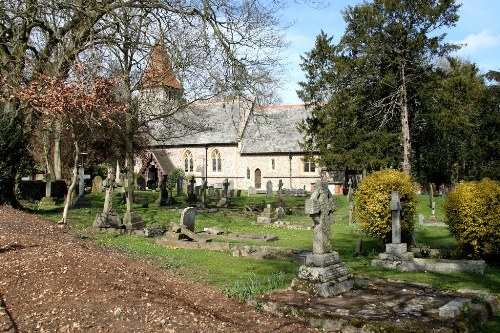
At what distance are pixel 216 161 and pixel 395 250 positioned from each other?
129 ft

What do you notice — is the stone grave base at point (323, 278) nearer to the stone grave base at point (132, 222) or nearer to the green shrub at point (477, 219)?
the green shrub at point (477, 219)

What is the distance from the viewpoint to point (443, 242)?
1619 centimetres

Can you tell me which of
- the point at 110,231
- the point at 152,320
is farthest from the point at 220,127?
the point at 152,320

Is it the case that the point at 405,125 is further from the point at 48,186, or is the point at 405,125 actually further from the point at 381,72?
the point at 48,186

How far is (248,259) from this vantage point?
11.8 m

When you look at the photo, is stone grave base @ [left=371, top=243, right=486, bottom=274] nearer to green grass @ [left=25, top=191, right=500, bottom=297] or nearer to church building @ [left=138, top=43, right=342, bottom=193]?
green grass @ [left=25, top=191, right=500, bottom=297]

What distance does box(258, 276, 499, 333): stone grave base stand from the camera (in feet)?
21.0

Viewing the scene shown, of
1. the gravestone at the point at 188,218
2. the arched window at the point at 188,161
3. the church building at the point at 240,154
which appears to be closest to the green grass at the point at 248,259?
the gravestone at the point at 188,218

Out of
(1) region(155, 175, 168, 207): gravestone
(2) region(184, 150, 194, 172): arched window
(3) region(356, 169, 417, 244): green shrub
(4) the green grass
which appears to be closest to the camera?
(4) the green grass

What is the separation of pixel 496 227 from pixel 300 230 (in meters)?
8.61

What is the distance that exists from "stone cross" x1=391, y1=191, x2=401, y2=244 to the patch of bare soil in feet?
18.9


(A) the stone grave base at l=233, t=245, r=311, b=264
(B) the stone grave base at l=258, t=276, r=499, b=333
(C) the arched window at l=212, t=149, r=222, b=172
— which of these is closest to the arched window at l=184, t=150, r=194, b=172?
(C) the arched window at l=212, t=149, r=222, b=172

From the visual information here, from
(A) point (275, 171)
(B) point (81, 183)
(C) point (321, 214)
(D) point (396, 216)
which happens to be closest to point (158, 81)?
(B) point (81, 183)

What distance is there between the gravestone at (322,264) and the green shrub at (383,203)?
4530 mm
